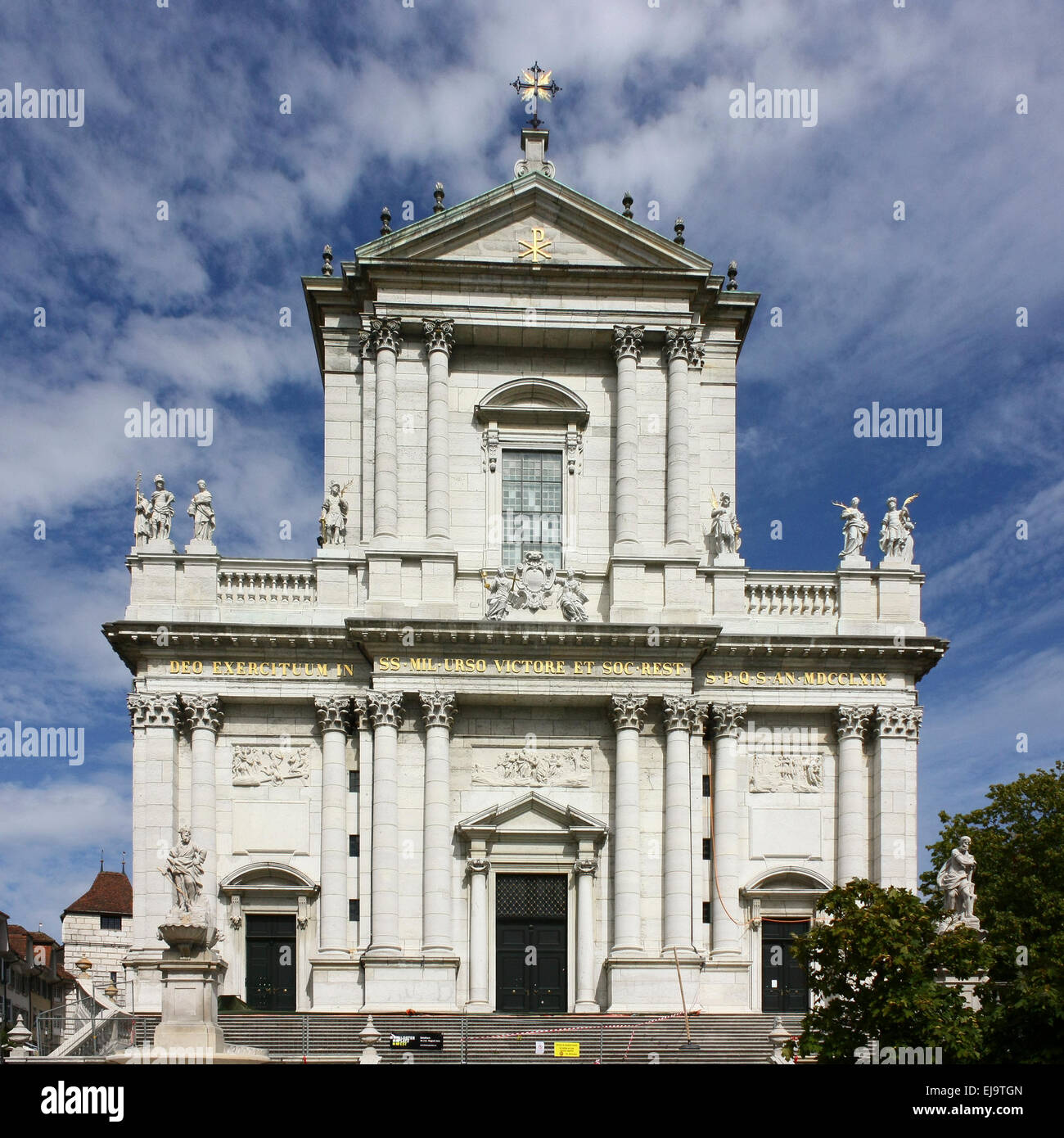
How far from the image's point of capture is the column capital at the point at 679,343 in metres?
42.7

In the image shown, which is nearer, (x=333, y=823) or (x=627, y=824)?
(x=627, y=824)

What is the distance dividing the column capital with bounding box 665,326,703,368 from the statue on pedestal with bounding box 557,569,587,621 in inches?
283

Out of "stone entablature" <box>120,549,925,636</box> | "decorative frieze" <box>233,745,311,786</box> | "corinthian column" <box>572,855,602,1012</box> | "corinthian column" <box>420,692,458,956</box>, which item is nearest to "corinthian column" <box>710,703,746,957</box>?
"stone entablature" <box>120,549,925,636</box>

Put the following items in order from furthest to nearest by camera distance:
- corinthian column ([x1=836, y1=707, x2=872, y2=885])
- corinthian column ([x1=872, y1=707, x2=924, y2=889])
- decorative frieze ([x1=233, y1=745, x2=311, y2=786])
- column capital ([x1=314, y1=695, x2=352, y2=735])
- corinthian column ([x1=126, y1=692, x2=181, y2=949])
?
decorative frieze ([x1=233, y1=745, x2=311, y2=786]) < column capital ([x1=314, y1=695, x2=352, y2=735]) < corinthian column ([x1=836, y1=707, x2=872, y2=885]) < corinthian column ([x1=872, y1=707, x2=924, y2=889]) < corinthian column ([x1=126, y1=692, x2=181, y2=949])

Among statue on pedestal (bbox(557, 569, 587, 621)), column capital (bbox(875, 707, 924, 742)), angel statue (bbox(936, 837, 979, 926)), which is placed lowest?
angel statue (bbox(936, 837, 979, 926))

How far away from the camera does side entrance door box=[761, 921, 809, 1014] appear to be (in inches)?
1539

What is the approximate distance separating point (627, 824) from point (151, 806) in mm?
12435

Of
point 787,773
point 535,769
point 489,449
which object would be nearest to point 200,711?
point 535,769

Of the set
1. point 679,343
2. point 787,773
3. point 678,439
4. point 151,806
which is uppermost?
point 679,343

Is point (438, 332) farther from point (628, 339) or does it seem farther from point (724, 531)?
point (724, 531)

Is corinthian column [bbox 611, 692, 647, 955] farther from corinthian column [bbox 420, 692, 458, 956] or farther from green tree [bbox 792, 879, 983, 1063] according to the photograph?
green tree [bbox 792, 879, 983, 1063]

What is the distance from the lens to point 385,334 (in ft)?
139

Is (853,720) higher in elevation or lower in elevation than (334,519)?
lower
